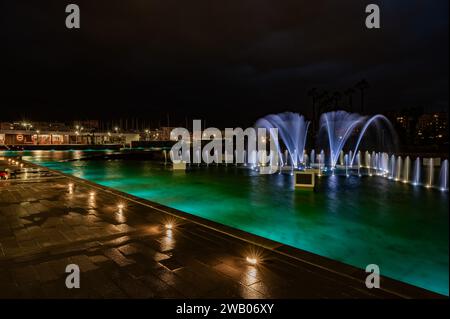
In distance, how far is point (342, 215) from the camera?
365 inches

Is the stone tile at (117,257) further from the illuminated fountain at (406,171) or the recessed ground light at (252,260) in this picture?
the illuminated fountain at (406,171)

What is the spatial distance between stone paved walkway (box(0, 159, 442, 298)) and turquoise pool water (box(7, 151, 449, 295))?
242cm

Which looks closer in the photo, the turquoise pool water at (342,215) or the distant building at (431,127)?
the turquoise pool water at (342,215)

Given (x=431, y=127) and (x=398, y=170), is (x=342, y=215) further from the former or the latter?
(x=431, y=127)

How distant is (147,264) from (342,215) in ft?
22.7

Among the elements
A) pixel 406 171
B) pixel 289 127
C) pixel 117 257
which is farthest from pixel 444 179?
pixel 117 257

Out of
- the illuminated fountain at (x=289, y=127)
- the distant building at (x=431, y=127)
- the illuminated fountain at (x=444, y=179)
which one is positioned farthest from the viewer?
the distant building at (x=431, y=127)

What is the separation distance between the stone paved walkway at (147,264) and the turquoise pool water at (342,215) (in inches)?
95.2

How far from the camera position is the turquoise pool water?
6312 millimetres

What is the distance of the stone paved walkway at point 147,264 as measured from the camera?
150 inches

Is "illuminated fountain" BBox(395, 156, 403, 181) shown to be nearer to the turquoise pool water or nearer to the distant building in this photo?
the turquoise pool water

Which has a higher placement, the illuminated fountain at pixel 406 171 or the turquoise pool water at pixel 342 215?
the illuminated fountain at pixel 406 171

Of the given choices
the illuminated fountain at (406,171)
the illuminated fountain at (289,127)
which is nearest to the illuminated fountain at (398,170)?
the illuminated fountain at (406,171)
